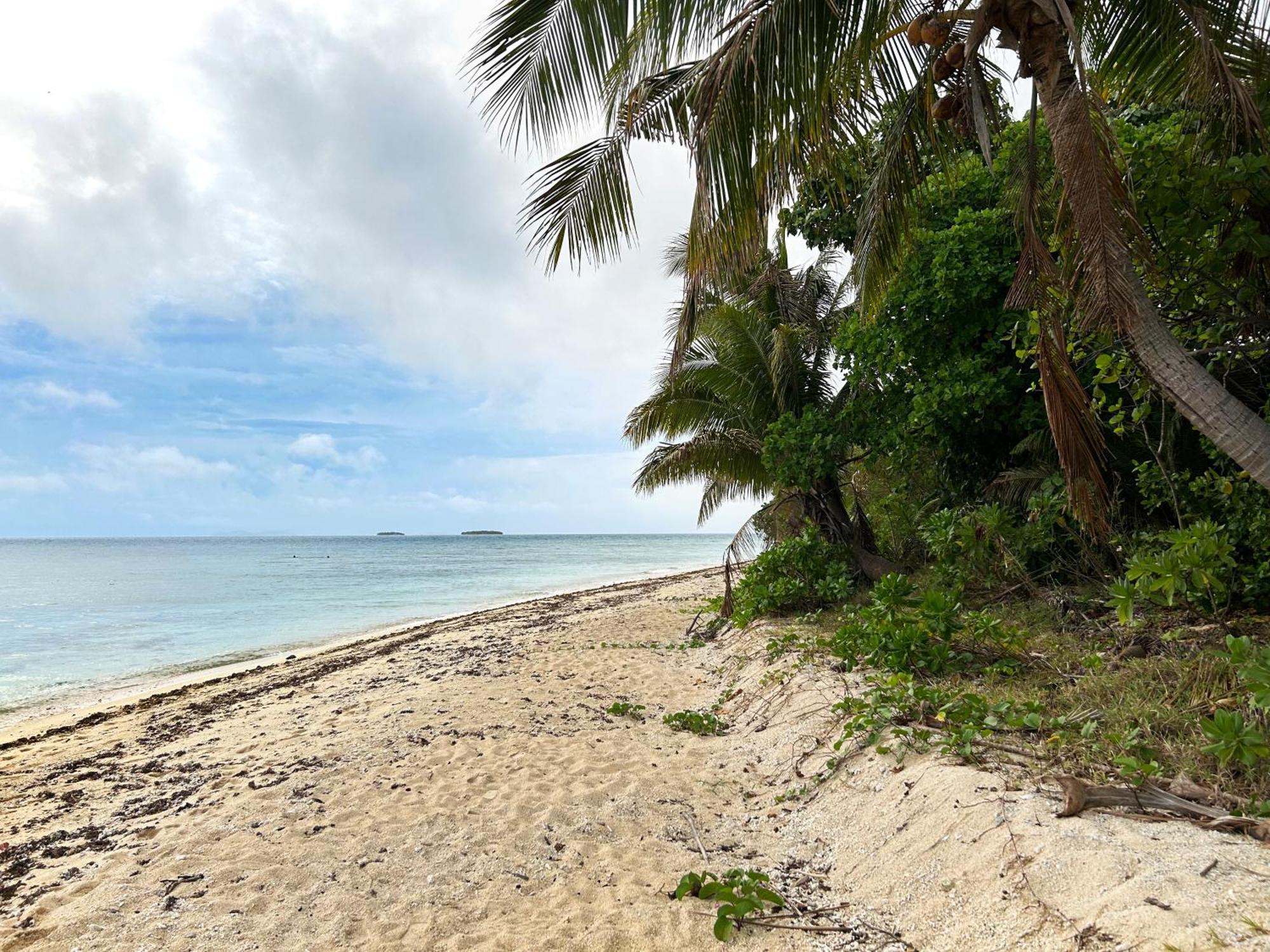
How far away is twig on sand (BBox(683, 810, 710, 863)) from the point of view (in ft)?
11.0

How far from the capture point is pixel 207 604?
21.9 metres

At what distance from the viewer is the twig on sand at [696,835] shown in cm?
337

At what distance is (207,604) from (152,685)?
1288 cm

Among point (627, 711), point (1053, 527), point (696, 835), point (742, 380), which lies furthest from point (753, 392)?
point (696, 835)

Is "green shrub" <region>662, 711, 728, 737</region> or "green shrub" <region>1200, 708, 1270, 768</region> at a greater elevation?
"green shrub" <region>1200, 708, 1270, 768</region>

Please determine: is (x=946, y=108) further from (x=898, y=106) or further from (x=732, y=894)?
(x=732, y=894)

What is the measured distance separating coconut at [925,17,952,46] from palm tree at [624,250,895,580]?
5.66 metres

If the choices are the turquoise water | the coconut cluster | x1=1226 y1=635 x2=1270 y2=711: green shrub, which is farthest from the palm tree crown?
the turquoise water

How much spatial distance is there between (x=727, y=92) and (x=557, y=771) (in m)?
4.59

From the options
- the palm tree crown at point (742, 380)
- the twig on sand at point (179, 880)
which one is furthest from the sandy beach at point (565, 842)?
the palm tree crown at point (742, 380)

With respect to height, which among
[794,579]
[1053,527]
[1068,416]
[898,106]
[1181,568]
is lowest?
[794,579]

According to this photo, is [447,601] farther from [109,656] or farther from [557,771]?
[557,771]

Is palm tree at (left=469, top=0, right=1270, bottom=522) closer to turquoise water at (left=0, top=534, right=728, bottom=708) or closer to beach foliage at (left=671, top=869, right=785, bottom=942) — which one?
beach foliage at (left=671, top=869, right=785, bottom=942)

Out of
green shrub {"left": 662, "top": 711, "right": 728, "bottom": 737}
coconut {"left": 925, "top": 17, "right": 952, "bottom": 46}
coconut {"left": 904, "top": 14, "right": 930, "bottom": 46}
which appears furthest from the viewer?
green shrub {"left": 662, "top": 711, "right": 728, "bottom": 737}
